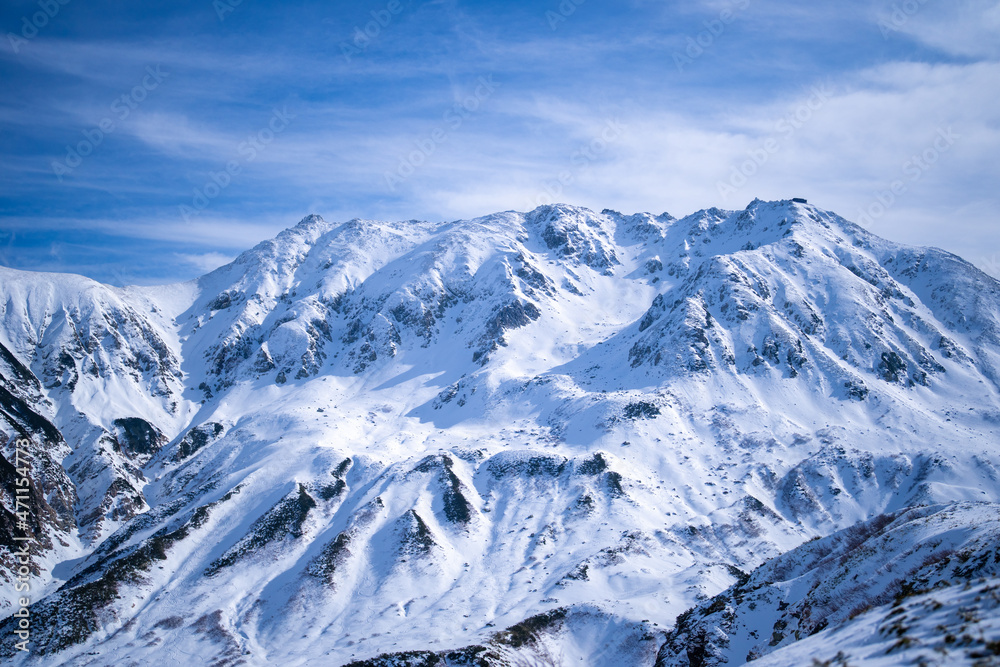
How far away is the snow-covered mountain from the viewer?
6088cm

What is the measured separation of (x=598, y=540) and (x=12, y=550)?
354 feet

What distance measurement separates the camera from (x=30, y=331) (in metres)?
158

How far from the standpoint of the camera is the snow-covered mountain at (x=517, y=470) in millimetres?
60875

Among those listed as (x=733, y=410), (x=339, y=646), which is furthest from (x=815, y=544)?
(x=733, y=410)

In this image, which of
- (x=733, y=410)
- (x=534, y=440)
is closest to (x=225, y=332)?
(x=534, y=440)

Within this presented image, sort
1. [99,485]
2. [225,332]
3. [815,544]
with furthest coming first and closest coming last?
1. [225,332]
2. [99,485]
3. [815,544]

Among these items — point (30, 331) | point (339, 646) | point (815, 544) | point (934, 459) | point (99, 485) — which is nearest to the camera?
point (815, 544)

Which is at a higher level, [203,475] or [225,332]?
[225,332]

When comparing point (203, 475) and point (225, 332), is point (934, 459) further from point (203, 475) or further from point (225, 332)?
point (225, 332)

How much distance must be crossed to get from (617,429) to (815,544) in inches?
3080

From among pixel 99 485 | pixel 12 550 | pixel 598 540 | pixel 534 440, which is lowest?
pixel 598 540

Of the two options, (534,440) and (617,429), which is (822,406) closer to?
(617,429)

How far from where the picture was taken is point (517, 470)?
116m

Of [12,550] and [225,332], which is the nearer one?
[12,550]
